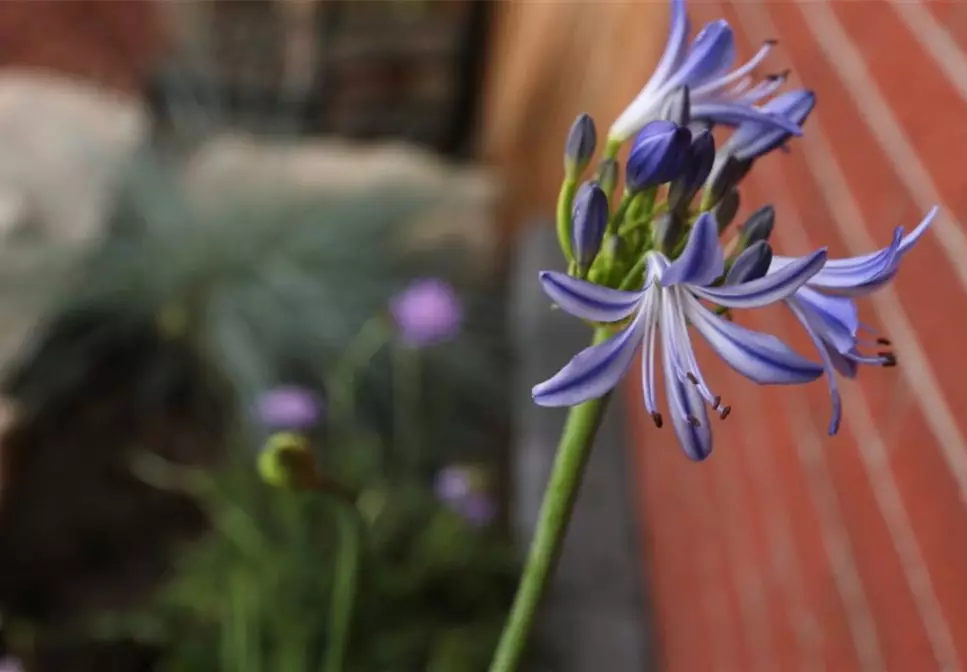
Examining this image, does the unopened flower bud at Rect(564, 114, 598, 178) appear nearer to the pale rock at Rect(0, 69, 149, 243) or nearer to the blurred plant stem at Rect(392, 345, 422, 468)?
the blurred plant stem at Rect(392, 345, 422, 468)

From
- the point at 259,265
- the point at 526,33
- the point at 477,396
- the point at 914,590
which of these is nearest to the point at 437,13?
the point at 526,33

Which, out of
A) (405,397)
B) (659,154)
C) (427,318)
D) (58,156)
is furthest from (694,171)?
(58,156)

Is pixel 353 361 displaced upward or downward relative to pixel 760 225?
upward

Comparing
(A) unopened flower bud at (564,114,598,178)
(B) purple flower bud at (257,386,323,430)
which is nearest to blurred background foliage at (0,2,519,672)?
(B) purple flower bud at (257,386,323,430)

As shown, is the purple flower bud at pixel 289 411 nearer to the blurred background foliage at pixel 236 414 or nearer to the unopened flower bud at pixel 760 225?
the blurred background foliage at pixel 236 414

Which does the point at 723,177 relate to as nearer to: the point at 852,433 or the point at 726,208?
the point at 726,208

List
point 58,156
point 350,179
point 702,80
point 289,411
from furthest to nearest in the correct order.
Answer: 1. point 350,179
2. point 58,156
3. point 289,411
4. point 702,80
